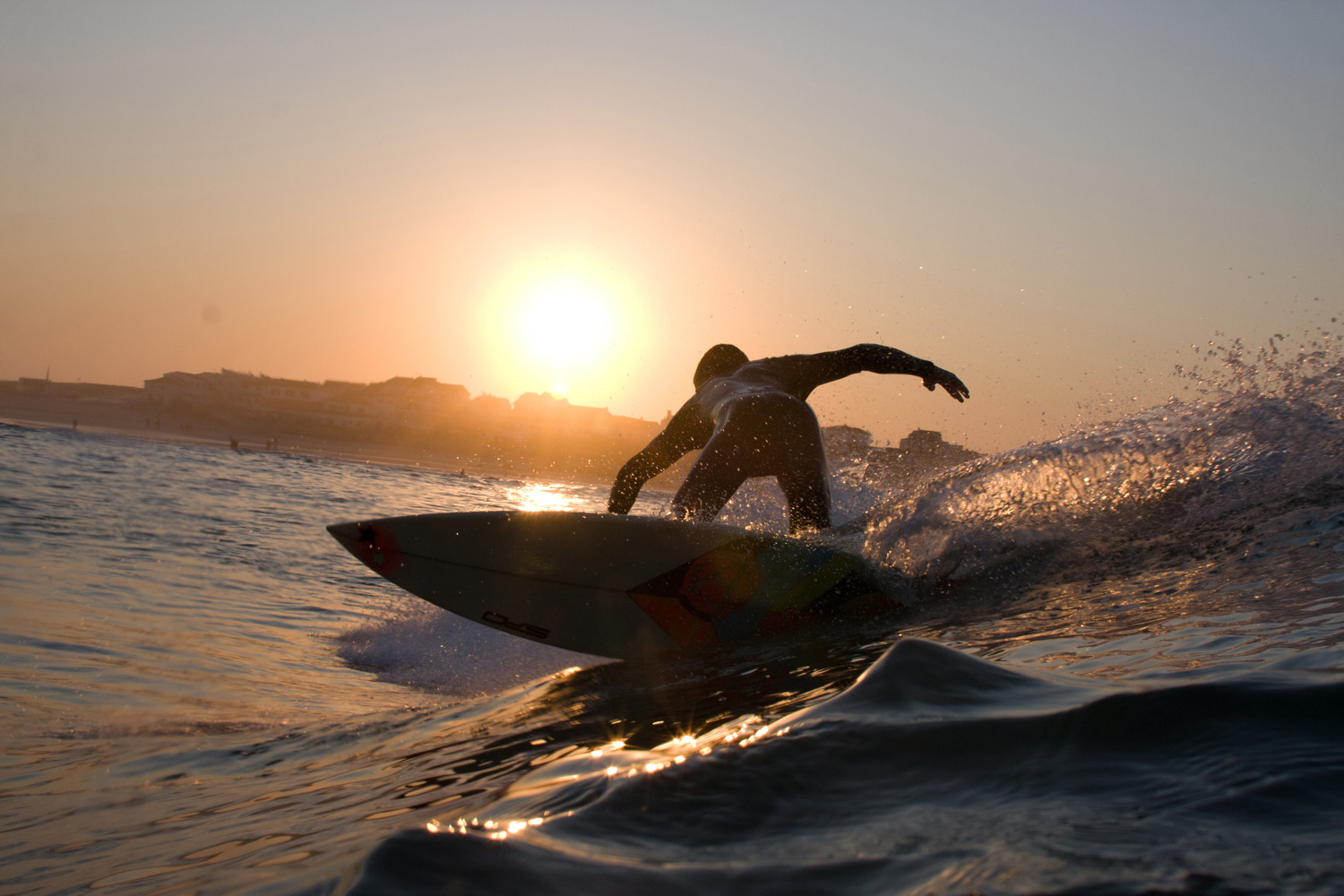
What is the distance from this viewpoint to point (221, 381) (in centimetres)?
7900

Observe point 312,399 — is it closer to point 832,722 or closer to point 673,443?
point 673,443

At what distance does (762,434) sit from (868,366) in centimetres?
133

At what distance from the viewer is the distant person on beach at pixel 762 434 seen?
176 inches

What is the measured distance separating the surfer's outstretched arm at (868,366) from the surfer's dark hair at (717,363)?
24.5 inches

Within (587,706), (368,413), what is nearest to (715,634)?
(587,706)

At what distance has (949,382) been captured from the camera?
5.54 metres

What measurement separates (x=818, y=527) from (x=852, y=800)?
12.0ft

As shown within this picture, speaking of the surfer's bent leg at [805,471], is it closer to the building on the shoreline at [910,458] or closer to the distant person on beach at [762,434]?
the distant person on beach at [762,434]

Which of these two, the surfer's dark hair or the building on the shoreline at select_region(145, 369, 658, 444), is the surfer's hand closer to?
the surfer's dark hair

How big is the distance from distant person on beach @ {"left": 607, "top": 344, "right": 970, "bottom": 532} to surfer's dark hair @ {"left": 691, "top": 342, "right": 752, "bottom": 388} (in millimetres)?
167

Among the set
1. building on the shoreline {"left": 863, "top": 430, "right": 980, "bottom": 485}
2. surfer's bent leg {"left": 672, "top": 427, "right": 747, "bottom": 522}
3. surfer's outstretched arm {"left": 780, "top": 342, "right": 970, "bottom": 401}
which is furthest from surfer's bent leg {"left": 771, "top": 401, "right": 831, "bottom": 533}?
building on the shoreline {"left": 863, "top": 430, "right": 980, "bottom": 485}

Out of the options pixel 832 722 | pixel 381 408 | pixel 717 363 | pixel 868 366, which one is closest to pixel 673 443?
pixel 717 363

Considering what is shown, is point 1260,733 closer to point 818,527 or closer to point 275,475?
point 818,527

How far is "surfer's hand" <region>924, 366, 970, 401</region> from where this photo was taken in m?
5.53
